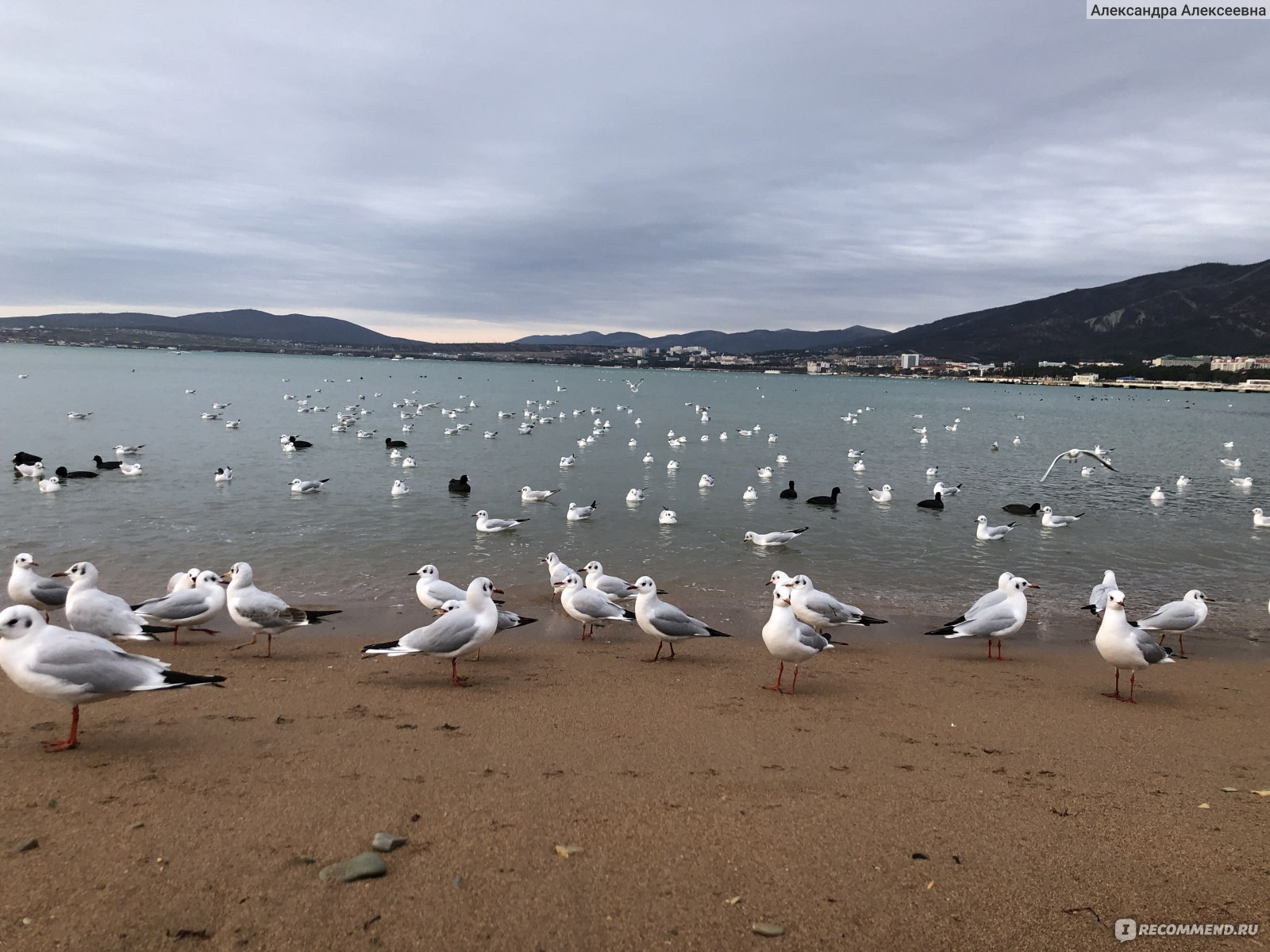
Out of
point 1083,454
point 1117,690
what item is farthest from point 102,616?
point 1083,454

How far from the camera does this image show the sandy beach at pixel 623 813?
4.13m

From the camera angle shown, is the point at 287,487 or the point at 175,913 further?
the point at 287,487

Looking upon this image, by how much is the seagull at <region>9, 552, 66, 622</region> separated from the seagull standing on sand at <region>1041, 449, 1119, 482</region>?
27402 millimetres

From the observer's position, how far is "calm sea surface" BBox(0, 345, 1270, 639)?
47.5ft

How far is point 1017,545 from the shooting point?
1897 cm

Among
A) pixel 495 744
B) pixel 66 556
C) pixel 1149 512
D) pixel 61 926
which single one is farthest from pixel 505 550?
pixel 1149 512

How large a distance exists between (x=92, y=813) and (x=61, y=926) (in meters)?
1.32

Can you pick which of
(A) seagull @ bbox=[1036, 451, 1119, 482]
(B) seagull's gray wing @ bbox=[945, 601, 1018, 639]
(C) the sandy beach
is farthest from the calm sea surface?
(C) the sandy beach

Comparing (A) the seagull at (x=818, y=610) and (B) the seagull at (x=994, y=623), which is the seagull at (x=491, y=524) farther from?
(B) the seagull at (x=994, y=623)

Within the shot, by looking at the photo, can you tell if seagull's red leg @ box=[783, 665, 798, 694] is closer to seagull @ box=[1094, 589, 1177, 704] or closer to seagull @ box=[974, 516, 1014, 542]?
seagull @ box=[1094, 589, 1177, 704]

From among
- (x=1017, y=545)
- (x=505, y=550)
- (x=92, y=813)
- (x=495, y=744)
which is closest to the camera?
(x=92, y=813)

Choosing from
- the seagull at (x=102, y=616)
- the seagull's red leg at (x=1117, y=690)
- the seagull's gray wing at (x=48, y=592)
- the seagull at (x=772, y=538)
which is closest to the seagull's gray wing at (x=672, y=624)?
the seagull's red leg at (x=1117, y=690)

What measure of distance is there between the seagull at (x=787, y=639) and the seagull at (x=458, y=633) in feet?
10.7

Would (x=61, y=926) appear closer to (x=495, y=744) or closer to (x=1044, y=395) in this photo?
(x=495, y=744)
